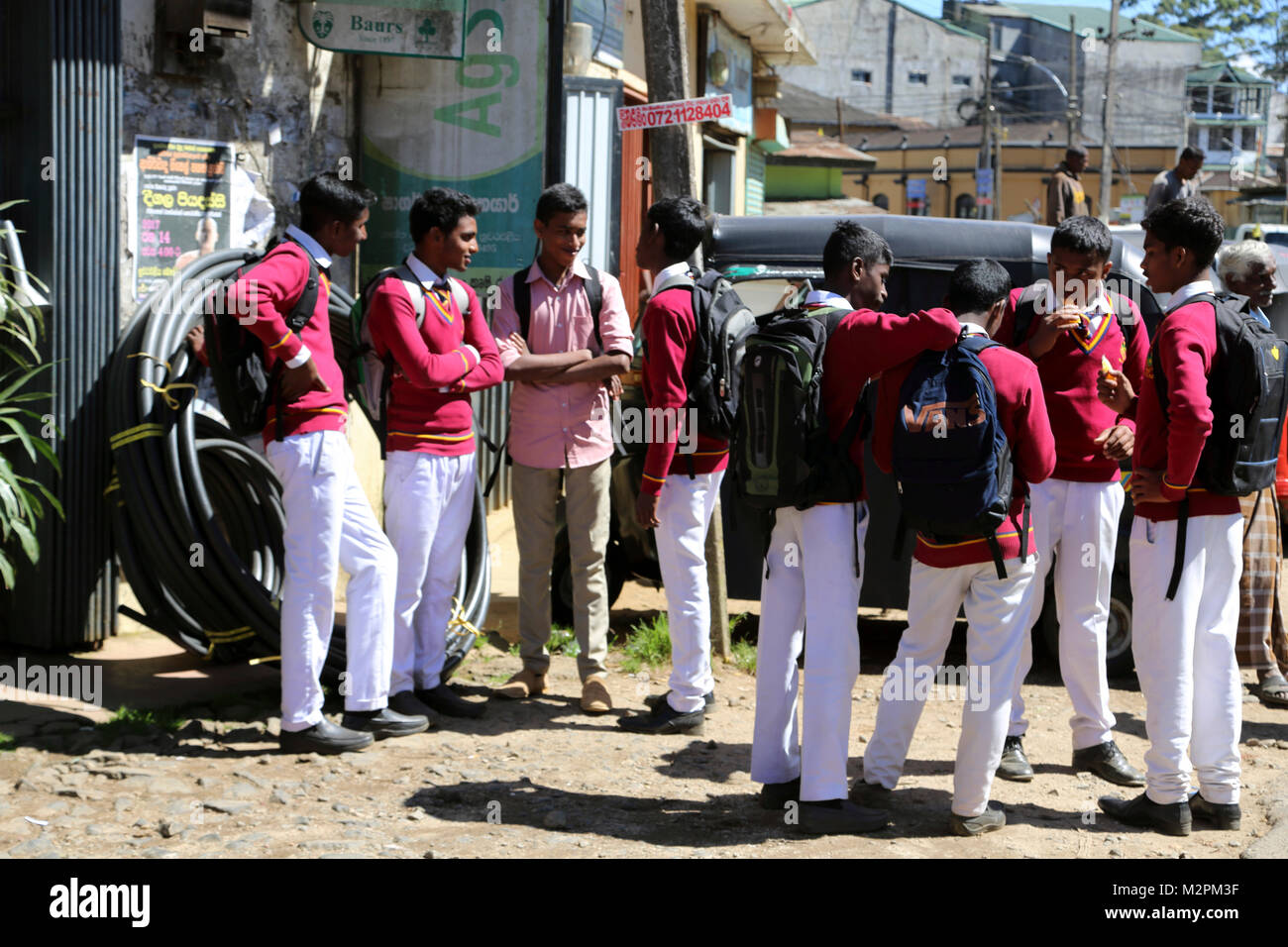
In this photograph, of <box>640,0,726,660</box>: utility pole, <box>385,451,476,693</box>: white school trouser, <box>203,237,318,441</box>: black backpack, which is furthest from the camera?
<box>640,0,726,660</box>: utility pole

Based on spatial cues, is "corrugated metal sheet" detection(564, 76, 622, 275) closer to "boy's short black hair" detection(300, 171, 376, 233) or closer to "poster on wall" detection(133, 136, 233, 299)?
"poster on wall" detection(133, 136, 233, 299)

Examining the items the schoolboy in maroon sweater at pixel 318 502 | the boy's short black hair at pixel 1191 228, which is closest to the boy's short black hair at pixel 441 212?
the schoolboy in maroon sweater at pixel 318 502

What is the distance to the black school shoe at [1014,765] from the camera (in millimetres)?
5297

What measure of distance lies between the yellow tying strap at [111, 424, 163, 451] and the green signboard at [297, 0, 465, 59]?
358 cm

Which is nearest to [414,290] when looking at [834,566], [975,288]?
[834,566]

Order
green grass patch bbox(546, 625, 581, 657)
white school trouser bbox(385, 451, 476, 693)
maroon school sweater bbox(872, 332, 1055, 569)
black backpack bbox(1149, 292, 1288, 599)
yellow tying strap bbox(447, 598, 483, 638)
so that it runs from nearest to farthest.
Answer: maroon school sweater bbox(872, 332, 1055, 569) → black backpack bbox(1149, 292, 1288, 599) → white school trouser bbox(385, 451, 476, 693) → yellow tying strap bbox(447, 598, 483, 638) → green grass patch bbox(546, 625, 581, 657)

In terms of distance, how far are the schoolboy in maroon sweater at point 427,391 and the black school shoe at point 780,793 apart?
5.52 ft

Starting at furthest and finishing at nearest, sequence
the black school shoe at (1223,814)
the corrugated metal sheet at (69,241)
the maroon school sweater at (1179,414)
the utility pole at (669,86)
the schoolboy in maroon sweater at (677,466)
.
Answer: the utility pole at (669,86) → the corrugated metal sheet at (69,241) → the schoolboy in maroon sweater at (677,466) → the black school shoe at (1223,814) → the maroon school sweater at (1179,414)

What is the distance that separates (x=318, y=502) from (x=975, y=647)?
245cm

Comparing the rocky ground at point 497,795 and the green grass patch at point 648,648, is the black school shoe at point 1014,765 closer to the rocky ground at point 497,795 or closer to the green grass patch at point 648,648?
the rocky ground at point 497,795

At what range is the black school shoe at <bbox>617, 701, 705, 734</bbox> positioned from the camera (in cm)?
582

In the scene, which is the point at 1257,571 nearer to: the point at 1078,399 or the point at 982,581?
the point at 1078,399

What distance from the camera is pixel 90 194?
6141mm

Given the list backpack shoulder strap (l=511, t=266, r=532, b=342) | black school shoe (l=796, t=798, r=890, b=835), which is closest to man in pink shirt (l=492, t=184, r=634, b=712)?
backpack shoulder strap (l=511, t=266, r=532, b=342)
